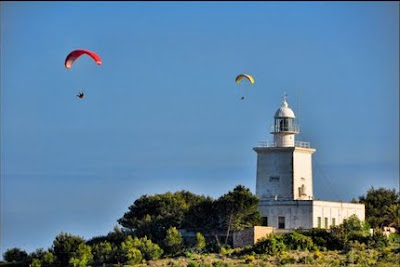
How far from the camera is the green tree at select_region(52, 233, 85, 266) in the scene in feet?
225

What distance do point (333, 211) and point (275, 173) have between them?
154 inches

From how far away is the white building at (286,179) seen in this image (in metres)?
71.6

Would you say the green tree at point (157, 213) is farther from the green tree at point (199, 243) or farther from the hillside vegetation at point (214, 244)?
the green tree at point (199, 243)

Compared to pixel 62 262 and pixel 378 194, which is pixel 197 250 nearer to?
pixel 62 262

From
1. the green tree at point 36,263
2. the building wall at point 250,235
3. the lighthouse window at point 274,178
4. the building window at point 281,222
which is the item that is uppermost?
the lighthouse window at point 274,178

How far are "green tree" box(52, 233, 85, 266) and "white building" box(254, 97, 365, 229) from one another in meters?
10.4

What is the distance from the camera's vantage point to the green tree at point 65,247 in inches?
2694

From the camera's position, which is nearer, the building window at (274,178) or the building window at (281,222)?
the building window at (281,222)

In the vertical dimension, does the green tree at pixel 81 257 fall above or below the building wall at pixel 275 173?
below

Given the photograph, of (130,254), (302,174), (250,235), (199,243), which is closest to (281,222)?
(250,235)

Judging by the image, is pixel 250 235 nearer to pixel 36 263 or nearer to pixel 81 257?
pixel 81 257

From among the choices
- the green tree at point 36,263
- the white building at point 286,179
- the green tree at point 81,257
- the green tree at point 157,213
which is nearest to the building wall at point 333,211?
the white building at point 286,179

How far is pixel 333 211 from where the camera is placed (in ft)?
237

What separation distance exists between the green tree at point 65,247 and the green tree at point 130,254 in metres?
2.77
